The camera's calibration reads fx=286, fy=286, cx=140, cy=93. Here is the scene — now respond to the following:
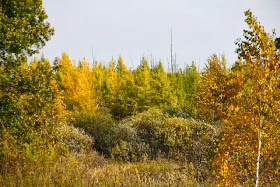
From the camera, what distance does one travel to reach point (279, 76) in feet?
15.6

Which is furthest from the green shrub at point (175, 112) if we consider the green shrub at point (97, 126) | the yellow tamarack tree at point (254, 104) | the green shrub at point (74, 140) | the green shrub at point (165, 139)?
the yellow tamarack tree at point (254, 104)

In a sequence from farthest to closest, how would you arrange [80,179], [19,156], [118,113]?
[118,113] → [19,156] → [80,179]

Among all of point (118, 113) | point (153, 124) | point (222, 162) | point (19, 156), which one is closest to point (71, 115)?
point (118, 113)

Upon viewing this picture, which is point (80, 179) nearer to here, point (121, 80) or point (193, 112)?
point (193, 112)

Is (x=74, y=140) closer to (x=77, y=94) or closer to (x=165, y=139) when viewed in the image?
(x=165, y=139)

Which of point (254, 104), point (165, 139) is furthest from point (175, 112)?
point (254, 104)

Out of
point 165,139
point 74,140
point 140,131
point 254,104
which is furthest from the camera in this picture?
point 140,131

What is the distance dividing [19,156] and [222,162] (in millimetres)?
6654

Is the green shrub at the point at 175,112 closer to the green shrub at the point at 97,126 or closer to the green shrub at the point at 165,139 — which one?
the green shrub at the point at 165,139

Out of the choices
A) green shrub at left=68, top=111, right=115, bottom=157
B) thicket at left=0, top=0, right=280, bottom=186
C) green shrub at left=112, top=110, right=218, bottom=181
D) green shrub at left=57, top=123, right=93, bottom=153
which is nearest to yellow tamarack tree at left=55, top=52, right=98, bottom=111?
green shrub at left=68, top=111, right=115, bottom=157

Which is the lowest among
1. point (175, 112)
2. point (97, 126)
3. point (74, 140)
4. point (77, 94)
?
point (74, 140)

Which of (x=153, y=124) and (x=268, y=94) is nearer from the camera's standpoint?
(x=268, y=94)

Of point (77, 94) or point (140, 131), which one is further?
point (77, 94)

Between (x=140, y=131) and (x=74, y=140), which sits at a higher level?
(x=140, y=131)
